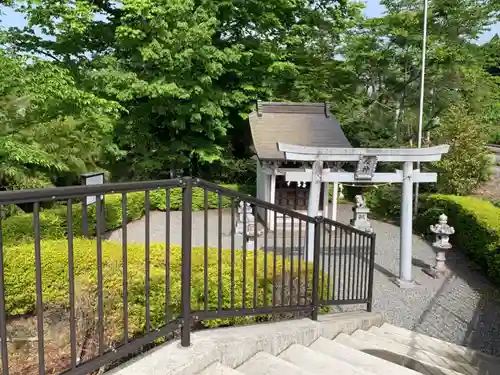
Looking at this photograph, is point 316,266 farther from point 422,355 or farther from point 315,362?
point 422,355

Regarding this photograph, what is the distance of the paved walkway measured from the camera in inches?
207

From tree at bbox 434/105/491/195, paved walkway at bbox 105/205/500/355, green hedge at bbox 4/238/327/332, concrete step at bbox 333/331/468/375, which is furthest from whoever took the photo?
tree at bbox 434/105/491/195

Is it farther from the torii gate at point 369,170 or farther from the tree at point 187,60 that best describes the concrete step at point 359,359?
the tree at point 187,60

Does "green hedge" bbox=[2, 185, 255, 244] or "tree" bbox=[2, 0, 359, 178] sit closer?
"green hedge" bbox=[2, 185, 255, 244]

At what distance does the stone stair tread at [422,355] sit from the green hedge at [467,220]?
389cm

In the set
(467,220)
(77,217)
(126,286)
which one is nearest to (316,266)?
(126,286)

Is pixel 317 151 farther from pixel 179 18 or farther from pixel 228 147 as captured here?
pixel 228 147

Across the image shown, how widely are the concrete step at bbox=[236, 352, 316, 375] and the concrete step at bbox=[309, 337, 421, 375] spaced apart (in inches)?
23.4

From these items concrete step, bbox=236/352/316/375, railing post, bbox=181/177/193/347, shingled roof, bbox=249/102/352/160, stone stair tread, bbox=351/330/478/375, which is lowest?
stone stair tread, bbox=351/330/478/375

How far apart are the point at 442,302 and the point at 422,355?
319 centimetres

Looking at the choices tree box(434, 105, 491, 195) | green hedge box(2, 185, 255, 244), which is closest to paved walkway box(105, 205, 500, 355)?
green hedge box(2, 185, 255, 244)

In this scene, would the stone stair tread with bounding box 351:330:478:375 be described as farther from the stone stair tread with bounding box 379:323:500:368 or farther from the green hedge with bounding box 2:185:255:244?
the green hedge with bounding box 2:185:255:244

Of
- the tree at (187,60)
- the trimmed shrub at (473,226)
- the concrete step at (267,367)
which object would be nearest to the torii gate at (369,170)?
the trimmed shrub at (473,226)

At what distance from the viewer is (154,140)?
1358 centimetres
